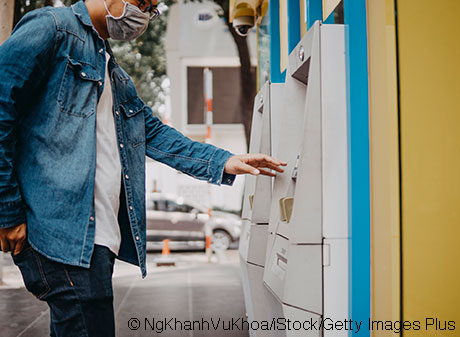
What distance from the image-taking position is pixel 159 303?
533cm

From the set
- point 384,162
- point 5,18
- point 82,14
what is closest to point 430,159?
point 384,162

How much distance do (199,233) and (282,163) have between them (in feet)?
27.5

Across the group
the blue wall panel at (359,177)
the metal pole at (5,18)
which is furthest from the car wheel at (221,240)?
the blue wall panel at (359,177)

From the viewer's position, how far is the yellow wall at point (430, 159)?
1.62 meters

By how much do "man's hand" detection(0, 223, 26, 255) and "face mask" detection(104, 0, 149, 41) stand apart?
82 centimetres

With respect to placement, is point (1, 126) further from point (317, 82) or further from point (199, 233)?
point (199, 233)

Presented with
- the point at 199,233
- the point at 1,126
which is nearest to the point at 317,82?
the point at 1,126

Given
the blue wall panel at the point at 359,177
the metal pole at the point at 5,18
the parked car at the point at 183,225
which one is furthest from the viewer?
the parked car at the point at 183,225

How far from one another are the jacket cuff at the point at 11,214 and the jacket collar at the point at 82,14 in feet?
2.22

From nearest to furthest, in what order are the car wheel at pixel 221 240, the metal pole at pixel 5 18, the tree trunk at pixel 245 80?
the metal pole at pixel 5 18 → the tree trunk at pixel 245 80 → the car wheel at pixel 221 240

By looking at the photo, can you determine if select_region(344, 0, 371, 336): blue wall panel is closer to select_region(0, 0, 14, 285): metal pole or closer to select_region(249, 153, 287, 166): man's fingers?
select_region(249, 153, 287, 166): man's fingers

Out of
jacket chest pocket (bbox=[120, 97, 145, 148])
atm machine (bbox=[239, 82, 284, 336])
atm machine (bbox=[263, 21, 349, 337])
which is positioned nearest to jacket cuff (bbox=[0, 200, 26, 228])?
jacket chest pocket (bbox=[120, 97, 145, 148])

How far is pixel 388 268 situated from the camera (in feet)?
5.64

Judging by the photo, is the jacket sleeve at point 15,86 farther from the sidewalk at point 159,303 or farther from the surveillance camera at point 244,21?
the surveillance camera at point 244,21
